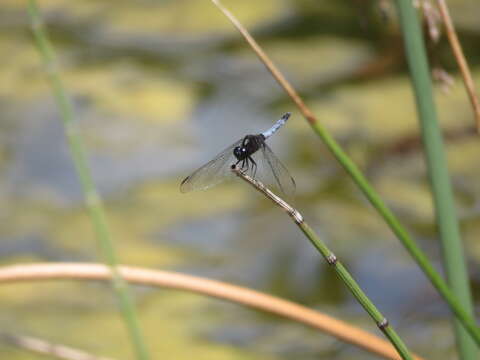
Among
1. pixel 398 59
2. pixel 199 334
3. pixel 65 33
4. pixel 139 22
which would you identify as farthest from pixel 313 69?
pixel 199 334

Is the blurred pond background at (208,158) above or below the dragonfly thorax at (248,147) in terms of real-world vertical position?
above

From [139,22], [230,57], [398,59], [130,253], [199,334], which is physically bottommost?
[199,334]

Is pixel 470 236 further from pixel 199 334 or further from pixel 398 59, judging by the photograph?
pixel 398 59

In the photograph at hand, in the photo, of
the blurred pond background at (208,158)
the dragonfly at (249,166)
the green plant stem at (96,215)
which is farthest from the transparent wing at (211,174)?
the blurred pond background at (208,158)

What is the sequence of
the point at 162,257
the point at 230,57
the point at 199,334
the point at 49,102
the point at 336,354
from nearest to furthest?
1. the point at 336,354
2. the point at 199,334
3. the point at 162,257
4. the point at 49,102
5. the point at 230,57

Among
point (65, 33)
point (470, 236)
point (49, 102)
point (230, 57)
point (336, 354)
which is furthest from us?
point (65, 33)

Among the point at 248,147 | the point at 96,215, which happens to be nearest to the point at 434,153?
the point at 248,147

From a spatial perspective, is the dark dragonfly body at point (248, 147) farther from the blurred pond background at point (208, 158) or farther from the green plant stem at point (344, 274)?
the green plant stem at point (344, 274)
